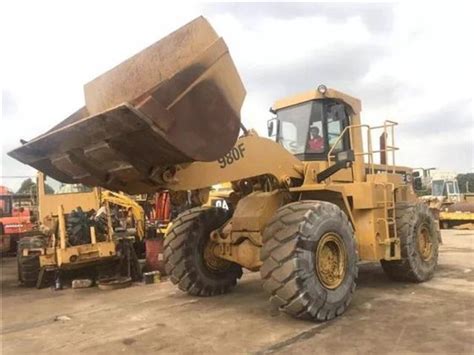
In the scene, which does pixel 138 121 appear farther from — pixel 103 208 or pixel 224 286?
pixel 103 208

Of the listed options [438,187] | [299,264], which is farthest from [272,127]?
[438,187]

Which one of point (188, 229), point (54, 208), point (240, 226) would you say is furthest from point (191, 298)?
point (54, 208)

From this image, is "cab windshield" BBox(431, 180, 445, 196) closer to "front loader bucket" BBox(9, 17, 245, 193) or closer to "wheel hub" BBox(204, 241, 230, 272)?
"wheel hub" BBox(204, 241, 230, 272)

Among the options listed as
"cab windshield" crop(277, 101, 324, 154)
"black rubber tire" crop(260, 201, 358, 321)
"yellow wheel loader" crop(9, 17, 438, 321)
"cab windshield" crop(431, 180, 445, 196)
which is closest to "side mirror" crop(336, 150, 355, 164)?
"yellow wheel loader" crop(9, 17, 438, 321)

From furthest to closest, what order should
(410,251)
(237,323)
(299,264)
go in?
(410,251) → (237,323) → (299,264)

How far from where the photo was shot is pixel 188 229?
7.05 meters

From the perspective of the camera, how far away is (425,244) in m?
8.12

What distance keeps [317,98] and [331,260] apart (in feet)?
8.80

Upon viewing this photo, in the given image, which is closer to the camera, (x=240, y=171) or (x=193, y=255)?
(x=240, y=171)

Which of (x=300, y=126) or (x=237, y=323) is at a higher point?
(x=300, y=126)

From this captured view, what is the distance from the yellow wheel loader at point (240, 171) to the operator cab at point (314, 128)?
2 centimetres

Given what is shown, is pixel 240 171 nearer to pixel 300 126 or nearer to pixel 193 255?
pixel 193 255

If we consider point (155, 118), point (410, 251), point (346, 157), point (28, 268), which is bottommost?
point (28, 268)

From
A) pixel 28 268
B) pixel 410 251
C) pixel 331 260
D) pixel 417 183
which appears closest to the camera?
pixel 331 260
